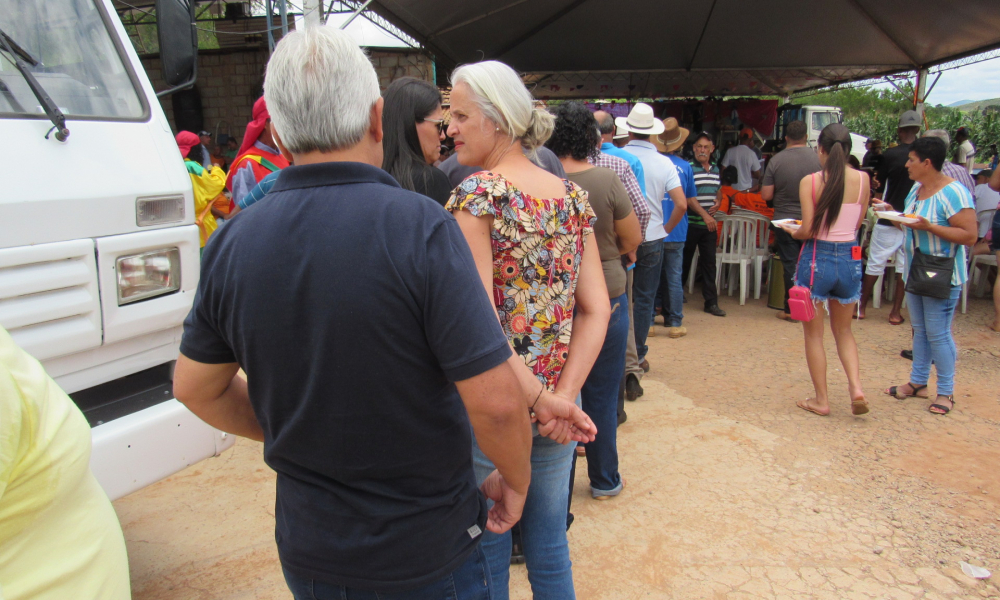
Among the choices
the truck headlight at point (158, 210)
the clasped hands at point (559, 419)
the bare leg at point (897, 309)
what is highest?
the truck headlight at point (158, 210)

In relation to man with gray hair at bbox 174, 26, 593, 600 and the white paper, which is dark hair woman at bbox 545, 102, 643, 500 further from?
man with gray hair at bbox 174, 26, 593, 600

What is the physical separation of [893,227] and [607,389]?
5215 millimetres

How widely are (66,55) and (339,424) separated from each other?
7.44 feet

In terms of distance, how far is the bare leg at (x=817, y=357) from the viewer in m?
4.16

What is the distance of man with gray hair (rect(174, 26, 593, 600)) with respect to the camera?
108 cm

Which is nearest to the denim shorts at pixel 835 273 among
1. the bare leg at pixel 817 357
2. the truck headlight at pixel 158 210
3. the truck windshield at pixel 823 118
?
the bare leg at pixel 817 357

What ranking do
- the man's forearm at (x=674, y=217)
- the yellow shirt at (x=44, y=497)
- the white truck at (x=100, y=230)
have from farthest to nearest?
the man's forearm at (x=674, y=217), the white truck at (x=100, y=230), the yellow shirt at (x=44, y=497)

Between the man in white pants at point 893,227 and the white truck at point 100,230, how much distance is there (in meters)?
6.41

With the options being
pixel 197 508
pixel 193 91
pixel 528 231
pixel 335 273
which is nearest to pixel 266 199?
pixel 335 273

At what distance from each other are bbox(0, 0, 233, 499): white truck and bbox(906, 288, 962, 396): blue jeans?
4.36m

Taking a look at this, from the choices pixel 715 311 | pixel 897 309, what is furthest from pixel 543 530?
pixel 897 309

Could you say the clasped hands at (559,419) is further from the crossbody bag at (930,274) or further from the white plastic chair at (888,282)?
the white plastic chair at (888,282)

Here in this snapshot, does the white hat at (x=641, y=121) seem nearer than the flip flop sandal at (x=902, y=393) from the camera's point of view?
No

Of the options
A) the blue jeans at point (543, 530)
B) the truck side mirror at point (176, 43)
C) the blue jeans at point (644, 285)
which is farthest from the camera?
the blue jeans at point (644, 285)
